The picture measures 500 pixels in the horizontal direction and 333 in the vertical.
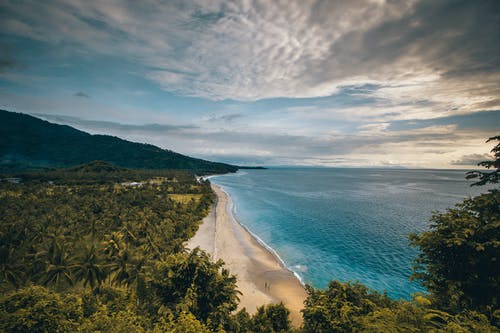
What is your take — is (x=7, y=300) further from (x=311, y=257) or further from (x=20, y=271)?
(x=311, y=257)

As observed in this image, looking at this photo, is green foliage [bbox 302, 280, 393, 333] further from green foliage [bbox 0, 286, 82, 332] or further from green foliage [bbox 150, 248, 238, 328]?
green foliage [bbox 0, 286, 82, 332]

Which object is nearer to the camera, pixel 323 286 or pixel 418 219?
pixel 323 286

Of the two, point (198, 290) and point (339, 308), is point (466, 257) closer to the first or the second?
point (339, 308)

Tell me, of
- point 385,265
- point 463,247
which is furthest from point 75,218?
point 385,265

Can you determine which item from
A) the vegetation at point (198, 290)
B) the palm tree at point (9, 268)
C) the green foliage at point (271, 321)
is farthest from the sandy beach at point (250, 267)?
the palm tree at point (9, 268)

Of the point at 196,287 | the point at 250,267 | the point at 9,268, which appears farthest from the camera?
the point at 250,267

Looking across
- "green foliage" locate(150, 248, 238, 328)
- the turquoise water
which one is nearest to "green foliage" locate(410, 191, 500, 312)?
"green foliage" locate(150, 248, 238, 328)

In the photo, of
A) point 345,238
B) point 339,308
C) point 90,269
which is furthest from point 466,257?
point 345,238
